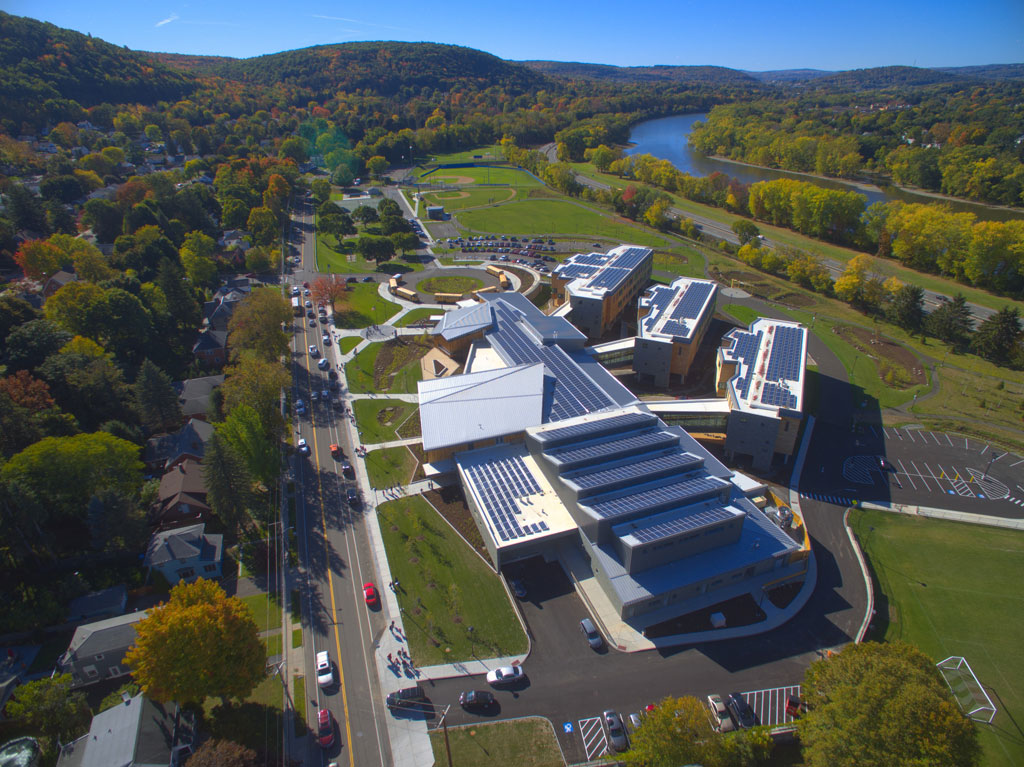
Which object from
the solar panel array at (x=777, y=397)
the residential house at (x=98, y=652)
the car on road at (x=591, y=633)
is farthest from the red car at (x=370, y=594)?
the solar panel array at (x=777, y=397)

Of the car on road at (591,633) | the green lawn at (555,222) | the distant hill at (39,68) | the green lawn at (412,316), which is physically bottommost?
the car on road at (591,633)

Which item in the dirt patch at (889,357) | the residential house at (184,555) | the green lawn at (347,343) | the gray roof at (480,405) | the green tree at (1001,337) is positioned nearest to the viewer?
the residential house at (184,555)

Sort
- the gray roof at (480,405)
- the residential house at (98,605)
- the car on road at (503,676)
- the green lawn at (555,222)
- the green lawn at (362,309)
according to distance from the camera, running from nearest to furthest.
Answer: the car on road at (503,676)
the residential house at (98,605)
the gray roof at (480,405)
the green lawn at (362,309)
the green lawn at (555,222)

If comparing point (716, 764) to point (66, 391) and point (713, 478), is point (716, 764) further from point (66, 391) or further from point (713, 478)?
point (66, 391)

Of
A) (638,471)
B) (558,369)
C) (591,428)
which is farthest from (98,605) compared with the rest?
(558,369)

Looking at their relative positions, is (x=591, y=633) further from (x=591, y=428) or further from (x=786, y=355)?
(x=786, y=355)

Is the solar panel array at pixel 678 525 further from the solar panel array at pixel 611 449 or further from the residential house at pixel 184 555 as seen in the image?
the residential house at pixel 184 555
